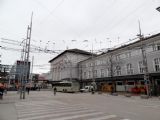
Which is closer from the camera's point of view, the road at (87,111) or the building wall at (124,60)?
the road at (87,111)

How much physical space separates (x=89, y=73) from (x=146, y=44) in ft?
92.7

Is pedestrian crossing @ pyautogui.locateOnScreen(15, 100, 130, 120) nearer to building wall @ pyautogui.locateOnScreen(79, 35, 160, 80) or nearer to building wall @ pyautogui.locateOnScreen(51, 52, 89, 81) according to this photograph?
building wall @ pyautogui.locateOnScreen(79, 35, 160, 80)

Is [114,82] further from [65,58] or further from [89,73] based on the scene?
[65,58]

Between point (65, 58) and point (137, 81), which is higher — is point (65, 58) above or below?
above

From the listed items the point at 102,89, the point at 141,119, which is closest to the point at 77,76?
the point at 102,89

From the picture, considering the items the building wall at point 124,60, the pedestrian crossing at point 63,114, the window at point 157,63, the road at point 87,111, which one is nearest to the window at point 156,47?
the building wall at point 124,60

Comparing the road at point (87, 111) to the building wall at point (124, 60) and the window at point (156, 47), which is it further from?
the window at point (156, 47)

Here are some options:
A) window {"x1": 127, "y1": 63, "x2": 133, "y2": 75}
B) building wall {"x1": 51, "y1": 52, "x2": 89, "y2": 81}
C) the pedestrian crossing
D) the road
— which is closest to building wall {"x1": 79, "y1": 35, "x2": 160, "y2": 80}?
window {"x1": 127, "y1": 63, "x2": 133, "y2": 75}

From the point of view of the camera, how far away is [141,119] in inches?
372

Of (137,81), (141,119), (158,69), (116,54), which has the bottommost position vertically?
(141,119)

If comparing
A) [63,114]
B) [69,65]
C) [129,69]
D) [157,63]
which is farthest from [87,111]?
[69,65]

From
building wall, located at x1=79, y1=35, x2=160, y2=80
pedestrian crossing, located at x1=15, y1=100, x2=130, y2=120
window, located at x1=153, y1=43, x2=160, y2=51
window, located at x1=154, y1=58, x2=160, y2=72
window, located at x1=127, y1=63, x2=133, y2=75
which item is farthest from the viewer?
window, located at x1=127, y1=63, x2=133, y2=75

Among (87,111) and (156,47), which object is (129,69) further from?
(87,111)

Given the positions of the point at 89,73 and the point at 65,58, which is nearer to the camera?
the point at 89,73
